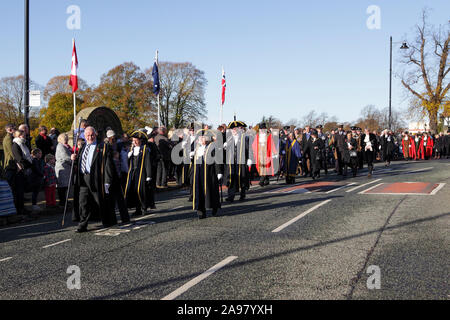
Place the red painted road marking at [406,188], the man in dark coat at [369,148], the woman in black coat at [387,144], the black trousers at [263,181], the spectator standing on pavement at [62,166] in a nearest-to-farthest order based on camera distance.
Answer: the spectator standing on pavement at [62,166] < the red painted road marking at [406,188] < the black trousers at [263,181] < the man in dark coat at [369,148] < the woman in black coat at [387,144]

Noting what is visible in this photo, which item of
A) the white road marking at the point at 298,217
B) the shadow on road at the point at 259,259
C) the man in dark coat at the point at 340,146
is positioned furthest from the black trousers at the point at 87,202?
the man in dark coat at the point at 340,146

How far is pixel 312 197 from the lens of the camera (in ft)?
39.8

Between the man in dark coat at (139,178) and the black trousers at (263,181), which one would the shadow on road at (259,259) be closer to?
the man in dark coat at (139,178)

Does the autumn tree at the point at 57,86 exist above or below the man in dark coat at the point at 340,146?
above

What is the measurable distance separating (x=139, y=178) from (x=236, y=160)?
11.0 feet

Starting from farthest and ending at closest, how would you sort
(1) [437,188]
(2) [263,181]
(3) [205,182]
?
(2) [263,181], (1) [437,188], (3) [205,182]

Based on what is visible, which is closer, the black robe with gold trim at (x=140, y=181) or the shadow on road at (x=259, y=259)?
the shadow on road at (x=259, y=259)

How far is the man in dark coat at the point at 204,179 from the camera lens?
31.1 ft

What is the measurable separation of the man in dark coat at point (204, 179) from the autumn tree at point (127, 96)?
38616 millimetres

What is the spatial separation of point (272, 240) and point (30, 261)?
141 inches

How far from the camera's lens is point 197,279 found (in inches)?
201

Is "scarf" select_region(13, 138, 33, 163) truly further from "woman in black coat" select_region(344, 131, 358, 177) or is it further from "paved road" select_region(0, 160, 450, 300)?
"woman in black coat" select_region(344, 131, 358, 177)

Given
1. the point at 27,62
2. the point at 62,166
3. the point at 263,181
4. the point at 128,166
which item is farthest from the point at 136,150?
the point at 263,181

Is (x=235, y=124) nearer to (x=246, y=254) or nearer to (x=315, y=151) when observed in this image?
(x=315, y=151)
